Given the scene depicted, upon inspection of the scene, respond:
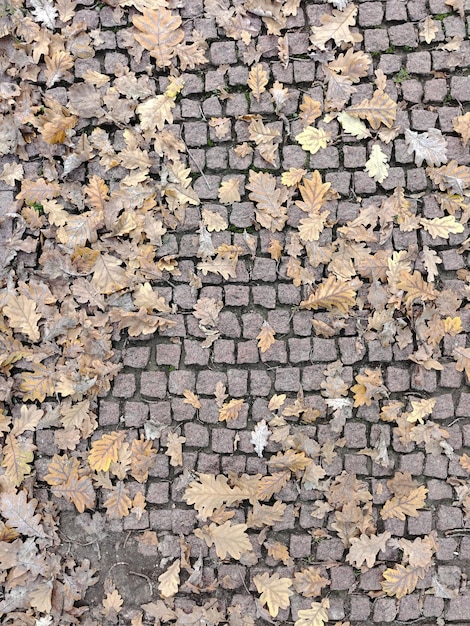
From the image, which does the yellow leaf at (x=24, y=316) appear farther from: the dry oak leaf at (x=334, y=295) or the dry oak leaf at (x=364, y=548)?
the dry oak leaf at (x=364, y=548)

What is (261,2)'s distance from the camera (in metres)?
2.70

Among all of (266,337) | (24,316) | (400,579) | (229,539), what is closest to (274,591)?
(229,539)

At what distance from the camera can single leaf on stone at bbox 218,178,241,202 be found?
2703mm

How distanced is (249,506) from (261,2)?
8.88ft

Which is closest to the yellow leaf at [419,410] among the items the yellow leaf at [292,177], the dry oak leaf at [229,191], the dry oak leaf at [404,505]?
the dry oak leaf at [404,505]

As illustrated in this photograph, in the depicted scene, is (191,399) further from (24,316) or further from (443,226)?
(443,226)

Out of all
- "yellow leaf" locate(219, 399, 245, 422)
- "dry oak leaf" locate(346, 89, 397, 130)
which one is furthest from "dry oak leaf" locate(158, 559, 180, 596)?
"dry oak leaf" locate(346, 89, 397, 130)

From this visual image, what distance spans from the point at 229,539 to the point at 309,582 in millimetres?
480

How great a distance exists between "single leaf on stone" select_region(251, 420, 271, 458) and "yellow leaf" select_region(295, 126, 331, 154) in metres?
1.49

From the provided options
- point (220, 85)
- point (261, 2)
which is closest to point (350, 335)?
point (220, 85)

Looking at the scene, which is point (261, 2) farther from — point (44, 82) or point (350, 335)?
point (350, 335)

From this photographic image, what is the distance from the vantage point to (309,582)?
2.64 m

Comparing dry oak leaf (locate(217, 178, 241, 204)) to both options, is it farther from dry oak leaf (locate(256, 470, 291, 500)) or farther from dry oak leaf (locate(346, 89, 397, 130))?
dry oak leaf (locate(256, 470, 291, 500))

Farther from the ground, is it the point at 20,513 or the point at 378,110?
the point at 378,110
